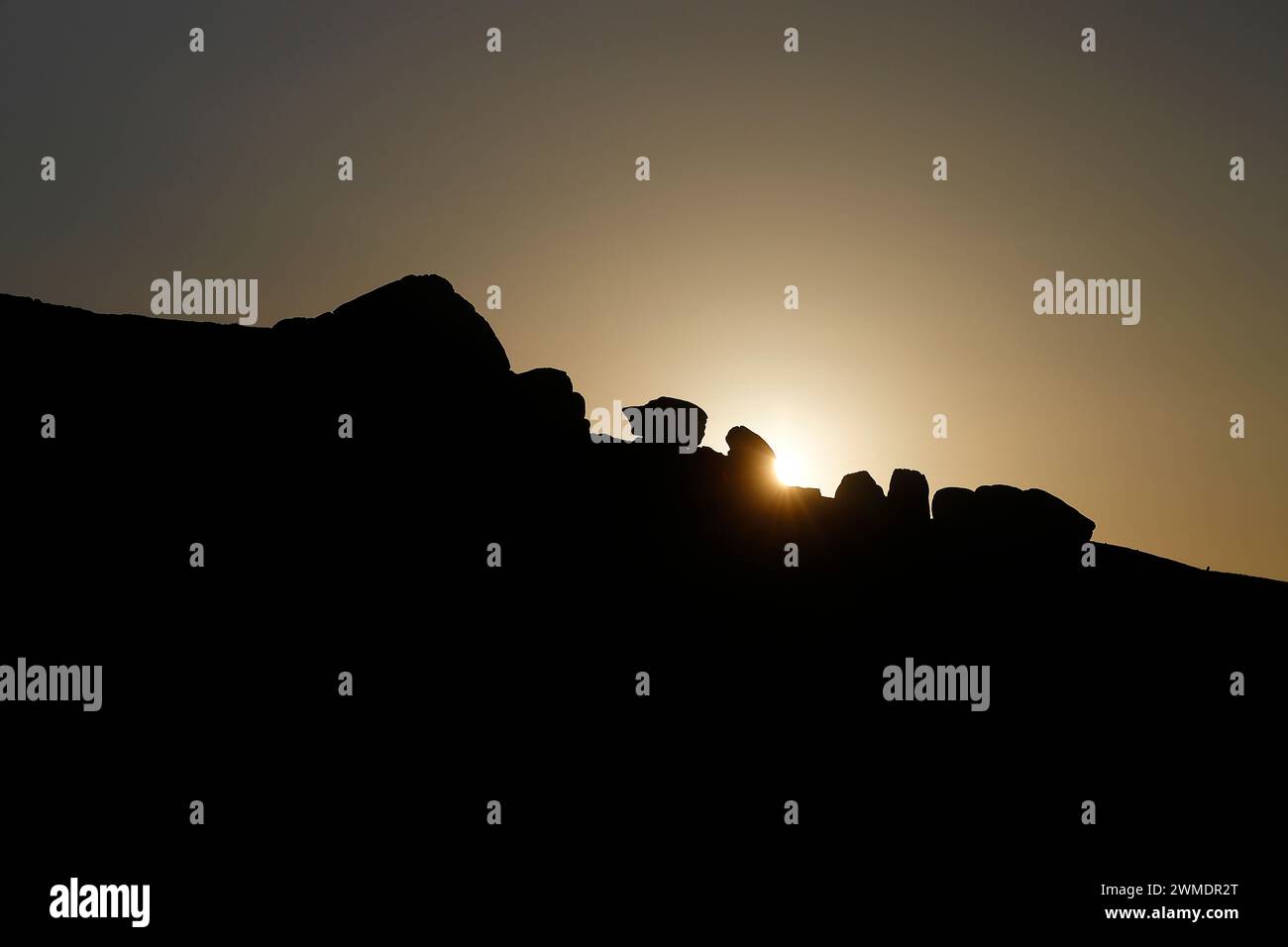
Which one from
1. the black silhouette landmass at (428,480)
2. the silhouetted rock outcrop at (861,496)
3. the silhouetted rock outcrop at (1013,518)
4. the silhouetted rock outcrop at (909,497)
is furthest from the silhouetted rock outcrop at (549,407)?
the silhouetted rock outcrop at (1013,518)

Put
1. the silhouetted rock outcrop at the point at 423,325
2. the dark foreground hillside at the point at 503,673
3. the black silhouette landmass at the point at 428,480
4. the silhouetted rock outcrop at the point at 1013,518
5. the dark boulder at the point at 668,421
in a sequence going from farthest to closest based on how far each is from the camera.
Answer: the silhouetted rock outcrop at the point at 1013,518, the dark boulder at the point at 668,421, the silhouetted rock outcrop at the point at 423,325, the black silhouette landmass at the point at 428,480, the dark foreground hillside at the point at 503,673

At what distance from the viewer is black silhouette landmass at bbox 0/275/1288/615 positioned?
44500 mm

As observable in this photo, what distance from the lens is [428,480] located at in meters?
49.6

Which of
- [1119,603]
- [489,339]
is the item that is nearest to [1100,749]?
[1119,603]

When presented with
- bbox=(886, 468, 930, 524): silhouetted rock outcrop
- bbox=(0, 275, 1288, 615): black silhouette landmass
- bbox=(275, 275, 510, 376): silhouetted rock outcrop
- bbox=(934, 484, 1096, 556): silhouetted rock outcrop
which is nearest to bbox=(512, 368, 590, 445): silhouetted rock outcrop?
A: bbox=(0, 275, 1288, 615): black silhouette landmass

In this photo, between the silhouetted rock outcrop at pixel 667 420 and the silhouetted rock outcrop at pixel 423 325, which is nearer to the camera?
the silhouetted rock outcrop at pixel 423 325

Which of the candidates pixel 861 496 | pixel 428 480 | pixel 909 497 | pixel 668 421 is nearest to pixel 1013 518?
pixel 909 497

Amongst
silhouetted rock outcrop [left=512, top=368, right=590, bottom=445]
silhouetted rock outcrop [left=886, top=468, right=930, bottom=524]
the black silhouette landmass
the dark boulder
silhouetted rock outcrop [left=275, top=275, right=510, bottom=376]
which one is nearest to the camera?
the black silhouette landmass

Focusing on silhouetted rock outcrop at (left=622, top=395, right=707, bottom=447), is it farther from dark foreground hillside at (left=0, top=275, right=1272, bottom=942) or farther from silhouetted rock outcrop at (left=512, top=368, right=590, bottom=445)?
silhouetted rock outcrop at (left=512, top=368, right=590, bottom=445)

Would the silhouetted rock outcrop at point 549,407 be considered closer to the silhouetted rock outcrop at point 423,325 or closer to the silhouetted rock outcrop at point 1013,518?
the silhouetted rock outcrop at point 423,325

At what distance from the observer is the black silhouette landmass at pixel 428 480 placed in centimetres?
4450

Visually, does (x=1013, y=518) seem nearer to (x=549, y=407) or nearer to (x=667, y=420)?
(x=667, y=420)
